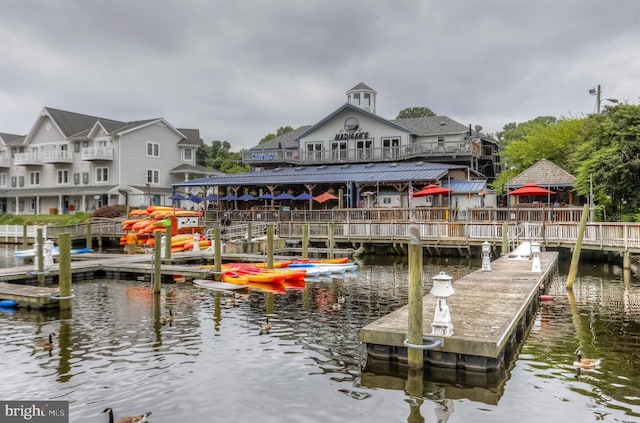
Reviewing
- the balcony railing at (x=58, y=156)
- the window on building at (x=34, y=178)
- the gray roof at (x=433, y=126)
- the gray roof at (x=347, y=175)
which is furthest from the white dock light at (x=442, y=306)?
the window on building at (x=34, y=178)

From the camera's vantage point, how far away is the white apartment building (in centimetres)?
5550

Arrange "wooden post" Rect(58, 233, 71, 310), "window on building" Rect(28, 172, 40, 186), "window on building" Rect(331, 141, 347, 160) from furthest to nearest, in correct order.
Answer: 1. "window on building" Rect(28, 172, 40, 186)
2. "window on building" Rect(331, 141, 347, 160)
3. "wooden post" Rect(58, 233, 71, 310)

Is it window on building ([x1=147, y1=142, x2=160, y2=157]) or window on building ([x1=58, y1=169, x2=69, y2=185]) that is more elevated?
window on building ([x1=147, y1=142, x2=160, y2=157])

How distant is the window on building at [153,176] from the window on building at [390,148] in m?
25.1

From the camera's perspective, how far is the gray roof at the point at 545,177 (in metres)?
37.6

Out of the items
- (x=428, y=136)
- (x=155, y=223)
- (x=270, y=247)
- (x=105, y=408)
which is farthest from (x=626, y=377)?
(x=428, y=136)

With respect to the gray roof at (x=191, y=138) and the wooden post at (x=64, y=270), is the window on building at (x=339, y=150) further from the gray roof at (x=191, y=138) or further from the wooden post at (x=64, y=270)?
the wooden post at (x=64, y=270)

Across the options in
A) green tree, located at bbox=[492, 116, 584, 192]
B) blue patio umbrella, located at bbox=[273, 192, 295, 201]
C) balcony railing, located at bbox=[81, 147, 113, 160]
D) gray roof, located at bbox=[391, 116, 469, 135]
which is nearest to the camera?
blue patio umbrella, located at bbox=[273, 192, 295, 201]

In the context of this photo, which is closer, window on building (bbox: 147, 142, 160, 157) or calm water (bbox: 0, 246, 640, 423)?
A: calm water (bbox: 0, 246, 640, 423)

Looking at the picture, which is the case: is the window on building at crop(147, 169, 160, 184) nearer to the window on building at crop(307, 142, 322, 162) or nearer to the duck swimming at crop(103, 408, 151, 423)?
the window on building at crop(307, 142, 322, 162)

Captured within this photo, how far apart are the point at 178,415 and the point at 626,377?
27.9 feet

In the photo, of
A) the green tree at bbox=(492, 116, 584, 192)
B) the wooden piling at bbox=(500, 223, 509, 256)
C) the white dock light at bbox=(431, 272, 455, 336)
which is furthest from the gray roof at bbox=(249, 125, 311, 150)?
the white dock light at bbox=(431, 272, 455, 336)

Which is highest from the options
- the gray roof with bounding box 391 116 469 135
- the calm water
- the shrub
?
the gray roof with bounding box 391 116 469 135

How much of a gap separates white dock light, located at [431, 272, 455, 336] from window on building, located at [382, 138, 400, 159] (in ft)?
133
